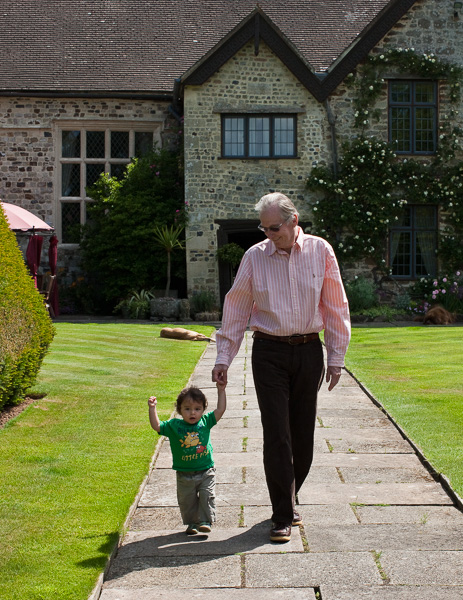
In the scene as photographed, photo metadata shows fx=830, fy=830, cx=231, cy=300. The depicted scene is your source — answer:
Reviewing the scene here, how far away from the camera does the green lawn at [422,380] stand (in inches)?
248

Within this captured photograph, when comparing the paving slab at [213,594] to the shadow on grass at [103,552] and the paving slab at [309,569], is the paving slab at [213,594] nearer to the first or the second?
the paving slab at [309,569]

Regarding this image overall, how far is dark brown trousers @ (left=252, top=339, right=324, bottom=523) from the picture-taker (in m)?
4.44

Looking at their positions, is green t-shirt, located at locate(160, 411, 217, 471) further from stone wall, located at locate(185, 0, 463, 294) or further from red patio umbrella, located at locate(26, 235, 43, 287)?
stone wall, located at locate(185, 0, 463, 294)

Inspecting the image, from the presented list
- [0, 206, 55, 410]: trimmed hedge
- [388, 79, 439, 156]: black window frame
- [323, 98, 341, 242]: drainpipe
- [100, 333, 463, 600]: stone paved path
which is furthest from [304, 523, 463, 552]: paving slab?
[388, 79, 439, 156]: black window frame

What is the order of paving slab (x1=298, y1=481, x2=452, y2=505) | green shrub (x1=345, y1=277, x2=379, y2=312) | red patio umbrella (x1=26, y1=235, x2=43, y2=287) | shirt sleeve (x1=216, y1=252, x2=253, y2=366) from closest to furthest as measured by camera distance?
shirt sleeve (x1=216, y1=252, x2=253, y2=366)
paving slab (x1=298, y1=481, x2=452, y2=505)
red patio umbrella (x1=26, y1=235, x2=43, y2=287)
green shrub (x1=345, y1=277, x2=379, y2=312)

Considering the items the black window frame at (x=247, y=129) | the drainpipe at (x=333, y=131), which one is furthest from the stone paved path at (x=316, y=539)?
the drainpipe at (x=333, y=131)

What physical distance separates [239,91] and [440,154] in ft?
16.6

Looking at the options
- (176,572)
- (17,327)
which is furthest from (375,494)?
(17,327)

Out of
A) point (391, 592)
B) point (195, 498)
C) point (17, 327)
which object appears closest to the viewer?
point (391, 592)

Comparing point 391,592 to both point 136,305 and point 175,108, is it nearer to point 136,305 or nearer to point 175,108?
point 136,305

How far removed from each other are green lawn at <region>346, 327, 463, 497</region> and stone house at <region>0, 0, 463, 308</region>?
550 cm

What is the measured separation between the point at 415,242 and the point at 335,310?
16120 millimetres

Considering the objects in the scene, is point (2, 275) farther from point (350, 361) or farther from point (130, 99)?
point (130, 99)

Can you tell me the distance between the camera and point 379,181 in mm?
19812
